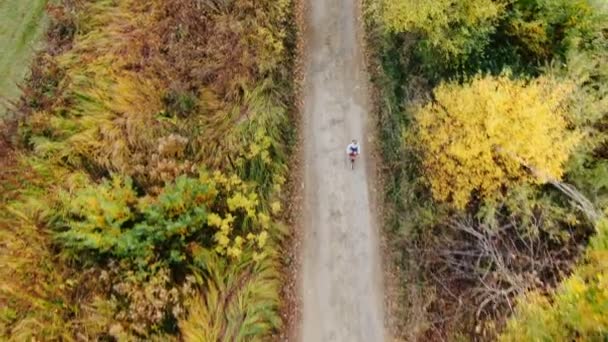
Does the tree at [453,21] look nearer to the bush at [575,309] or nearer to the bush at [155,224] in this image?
the bush at [575,309]

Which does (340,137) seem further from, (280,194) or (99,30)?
(99,30)

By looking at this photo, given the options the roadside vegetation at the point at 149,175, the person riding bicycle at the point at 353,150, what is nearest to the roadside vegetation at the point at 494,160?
the person riding bicycle at the point at 353,150

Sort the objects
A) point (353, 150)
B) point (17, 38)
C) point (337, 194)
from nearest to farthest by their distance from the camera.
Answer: point (337, 194) → point (353, 150) → point (17, 38)

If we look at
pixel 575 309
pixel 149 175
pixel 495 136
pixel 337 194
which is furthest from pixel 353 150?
pixel 575 309

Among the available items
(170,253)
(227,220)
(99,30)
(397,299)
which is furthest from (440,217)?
(99,30)

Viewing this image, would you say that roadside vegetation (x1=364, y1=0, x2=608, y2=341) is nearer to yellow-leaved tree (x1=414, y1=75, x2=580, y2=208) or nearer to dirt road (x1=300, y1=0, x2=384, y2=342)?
yellow-leaved tree (x1=414, y1=75, x2=580, y2=208)

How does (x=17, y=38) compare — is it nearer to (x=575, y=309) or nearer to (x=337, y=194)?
(x=337, y=194)
